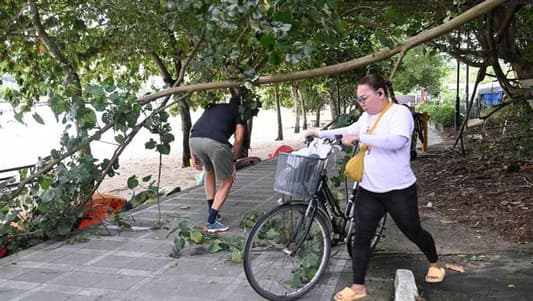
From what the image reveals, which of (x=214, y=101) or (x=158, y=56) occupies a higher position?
(x=158, y=56)

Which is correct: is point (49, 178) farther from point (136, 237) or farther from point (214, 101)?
point (214, 101)

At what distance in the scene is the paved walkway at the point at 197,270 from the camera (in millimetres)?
3963

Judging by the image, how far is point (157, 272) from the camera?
180 inches

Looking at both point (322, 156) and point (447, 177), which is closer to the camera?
point (322, 156)

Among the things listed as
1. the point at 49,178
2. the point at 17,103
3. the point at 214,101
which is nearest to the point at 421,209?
the point at 214,101

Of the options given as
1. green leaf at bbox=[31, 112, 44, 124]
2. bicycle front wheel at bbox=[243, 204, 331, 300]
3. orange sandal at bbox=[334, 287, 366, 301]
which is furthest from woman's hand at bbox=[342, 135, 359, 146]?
green leaf at bbox=[31, 112, 44, 124]

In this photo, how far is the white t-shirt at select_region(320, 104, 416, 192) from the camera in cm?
340

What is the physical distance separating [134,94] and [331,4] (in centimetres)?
208

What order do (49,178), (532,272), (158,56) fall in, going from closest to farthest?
(532,272) → (49,178) → (158,56)

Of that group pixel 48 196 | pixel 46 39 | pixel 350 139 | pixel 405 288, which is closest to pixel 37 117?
pixel 48 196

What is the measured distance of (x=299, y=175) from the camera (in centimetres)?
375

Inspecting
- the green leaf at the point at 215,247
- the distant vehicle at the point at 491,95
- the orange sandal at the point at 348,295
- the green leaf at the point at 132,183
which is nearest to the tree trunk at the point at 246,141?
the green leaf at the point at 132,183

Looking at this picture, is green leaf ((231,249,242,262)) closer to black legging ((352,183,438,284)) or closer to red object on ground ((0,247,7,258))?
black legging ((352,183,438,284))

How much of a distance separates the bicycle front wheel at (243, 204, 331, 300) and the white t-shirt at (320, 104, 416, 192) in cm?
51
